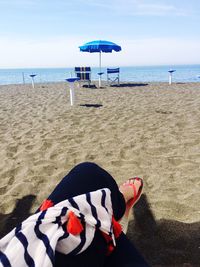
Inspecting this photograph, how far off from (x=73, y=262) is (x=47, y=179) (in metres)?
2.59

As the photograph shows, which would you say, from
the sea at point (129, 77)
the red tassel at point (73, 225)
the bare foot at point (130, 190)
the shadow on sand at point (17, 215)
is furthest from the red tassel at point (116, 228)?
the sea at point (129, 77)

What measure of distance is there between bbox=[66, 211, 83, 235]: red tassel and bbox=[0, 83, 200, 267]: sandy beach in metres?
1.26

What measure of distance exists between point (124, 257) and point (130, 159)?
284 cm

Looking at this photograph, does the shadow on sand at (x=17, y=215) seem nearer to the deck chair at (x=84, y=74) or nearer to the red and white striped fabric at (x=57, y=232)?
the red and white striped fabric at (x=57, y=232)

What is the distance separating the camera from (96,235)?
1.23 metres

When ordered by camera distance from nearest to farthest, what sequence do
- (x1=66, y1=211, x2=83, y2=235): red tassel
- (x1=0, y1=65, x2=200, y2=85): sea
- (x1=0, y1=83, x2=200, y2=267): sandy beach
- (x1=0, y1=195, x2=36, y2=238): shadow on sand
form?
(x1=66, y1=211, x2=83, y2=235): red tassel → (x1=0, y1=83, x2=200, y2=267): sandy beach → (x1=0, y1=195, x2=36, y2=238): shadow on sand → (x1=0, y1=65, x2=200, y2=85): sea

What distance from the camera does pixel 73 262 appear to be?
1127mm

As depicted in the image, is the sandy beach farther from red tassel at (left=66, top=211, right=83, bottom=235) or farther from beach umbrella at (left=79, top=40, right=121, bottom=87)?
beach umbrella at (left=79, top=40, right=121, bottom=87)

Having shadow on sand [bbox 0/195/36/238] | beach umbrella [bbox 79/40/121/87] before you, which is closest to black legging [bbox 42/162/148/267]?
shadow on sand [bbox 0/195/36/238]

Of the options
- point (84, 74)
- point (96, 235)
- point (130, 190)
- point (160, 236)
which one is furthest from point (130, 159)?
point (84, 74)

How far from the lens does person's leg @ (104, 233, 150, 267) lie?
1354mm

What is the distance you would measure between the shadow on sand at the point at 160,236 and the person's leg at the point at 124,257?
2.76 feet

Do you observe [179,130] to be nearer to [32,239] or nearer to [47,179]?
[47,179]

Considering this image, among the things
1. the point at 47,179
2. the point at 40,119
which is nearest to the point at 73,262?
the point at 47,179
